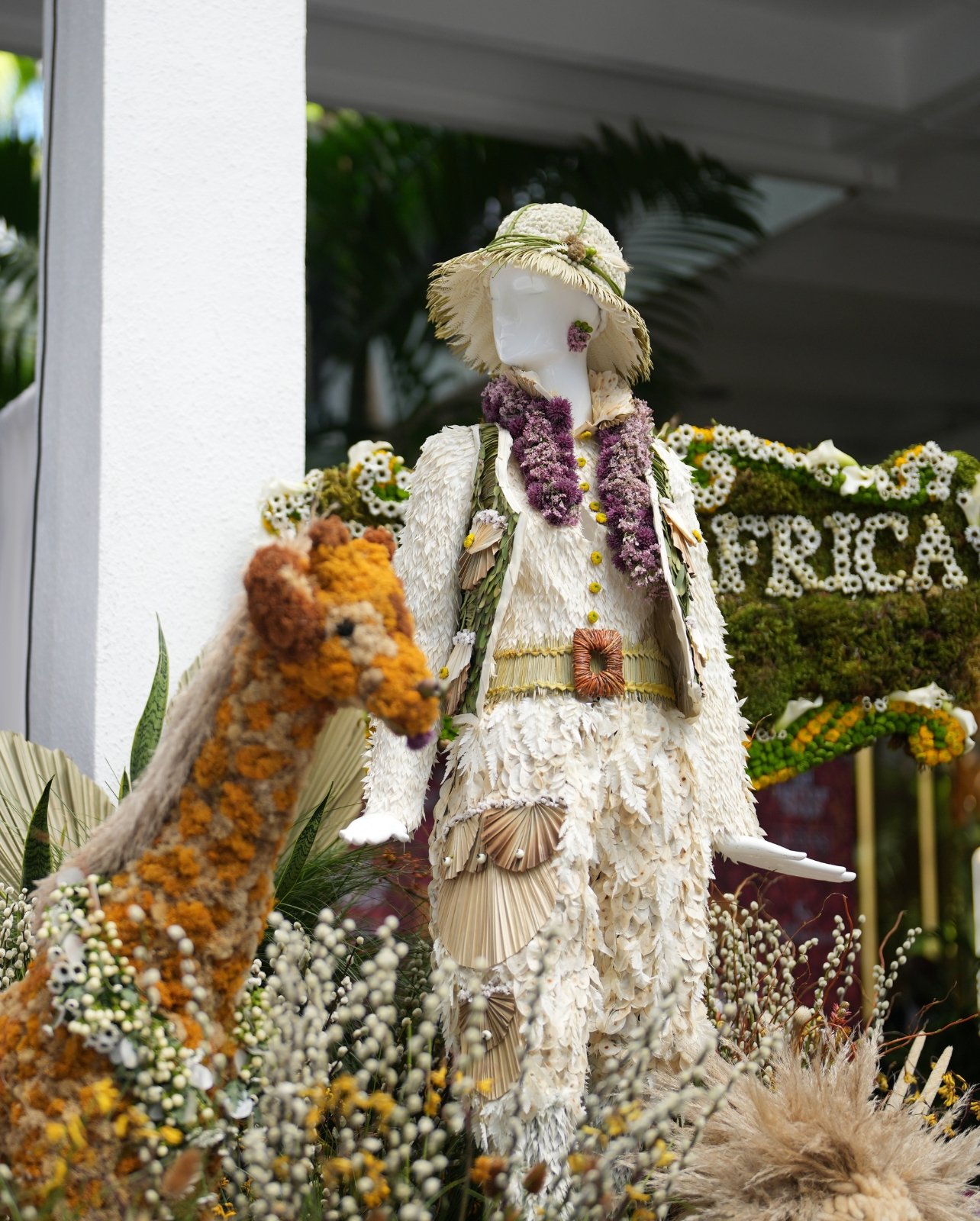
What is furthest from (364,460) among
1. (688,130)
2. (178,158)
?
(688,130)

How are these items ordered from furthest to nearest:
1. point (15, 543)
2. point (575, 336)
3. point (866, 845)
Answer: point (866, 845)
point (15, 543)
point (575, 336)

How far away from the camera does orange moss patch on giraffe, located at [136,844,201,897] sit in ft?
6.55

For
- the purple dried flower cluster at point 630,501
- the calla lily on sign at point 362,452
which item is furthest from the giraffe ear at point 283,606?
the calla lily on sign at point 362,452

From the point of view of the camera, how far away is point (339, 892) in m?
3.04

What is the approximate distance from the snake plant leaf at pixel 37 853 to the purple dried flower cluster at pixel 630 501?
1176 millimetres

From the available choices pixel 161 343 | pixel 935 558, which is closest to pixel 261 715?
pixel 161 343

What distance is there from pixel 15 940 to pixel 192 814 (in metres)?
0.93

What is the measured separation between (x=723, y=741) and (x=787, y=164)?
4.73 meters

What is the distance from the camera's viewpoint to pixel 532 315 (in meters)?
2.64

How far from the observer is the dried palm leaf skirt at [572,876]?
2.40m

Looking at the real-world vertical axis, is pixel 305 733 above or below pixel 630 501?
below

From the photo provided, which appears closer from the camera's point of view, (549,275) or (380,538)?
(380,538)

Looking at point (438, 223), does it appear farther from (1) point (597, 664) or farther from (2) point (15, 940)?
(2) point (15, 940)

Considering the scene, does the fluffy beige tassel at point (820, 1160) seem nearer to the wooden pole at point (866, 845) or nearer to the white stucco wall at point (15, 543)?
the white stucco wall at point (15, 543)
